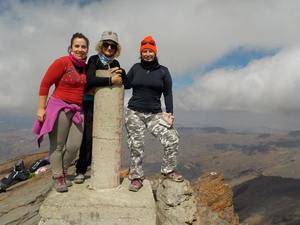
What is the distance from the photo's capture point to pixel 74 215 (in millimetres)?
9781

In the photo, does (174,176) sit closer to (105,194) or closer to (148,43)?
(105,194)

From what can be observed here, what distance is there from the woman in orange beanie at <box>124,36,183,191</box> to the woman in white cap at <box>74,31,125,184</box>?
67cm

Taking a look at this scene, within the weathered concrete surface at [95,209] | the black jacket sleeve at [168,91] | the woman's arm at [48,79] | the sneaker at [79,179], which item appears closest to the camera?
the woman's arm at [48,79]

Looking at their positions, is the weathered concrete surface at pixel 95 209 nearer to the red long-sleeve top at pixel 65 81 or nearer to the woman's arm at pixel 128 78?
the red long-sleeve top at pixel 65 81

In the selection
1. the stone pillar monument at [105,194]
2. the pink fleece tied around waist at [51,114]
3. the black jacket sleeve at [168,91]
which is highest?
the black jacket sleeve at [168,91]

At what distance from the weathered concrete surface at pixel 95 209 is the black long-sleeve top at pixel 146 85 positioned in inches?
113

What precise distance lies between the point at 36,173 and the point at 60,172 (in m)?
9.46

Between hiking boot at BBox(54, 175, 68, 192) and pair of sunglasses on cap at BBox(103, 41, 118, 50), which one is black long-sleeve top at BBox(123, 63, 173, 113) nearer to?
pair of sunglasses on cap at BBox(103, 41, 118, 50)

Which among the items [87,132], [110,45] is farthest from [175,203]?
[110,45]

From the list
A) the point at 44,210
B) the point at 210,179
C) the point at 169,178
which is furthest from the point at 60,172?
the point at 210,179

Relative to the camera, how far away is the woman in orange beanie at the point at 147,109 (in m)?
11.0

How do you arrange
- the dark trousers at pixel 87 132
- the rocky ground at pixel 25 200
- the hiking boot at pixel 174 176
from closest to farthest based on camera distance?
the dark trousers at pixel 87 132 → the hiking boot at pixel 174 176 → the rocky ground at pixel 25 200

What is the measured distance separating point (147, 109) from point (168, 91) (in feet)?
3.10

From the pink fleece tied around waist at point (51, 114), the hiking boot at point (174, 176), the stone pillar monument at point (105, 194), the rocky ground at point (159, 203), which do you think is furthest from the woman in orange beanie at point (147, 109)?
the pink fleece tied around waist at point (51, 114)
